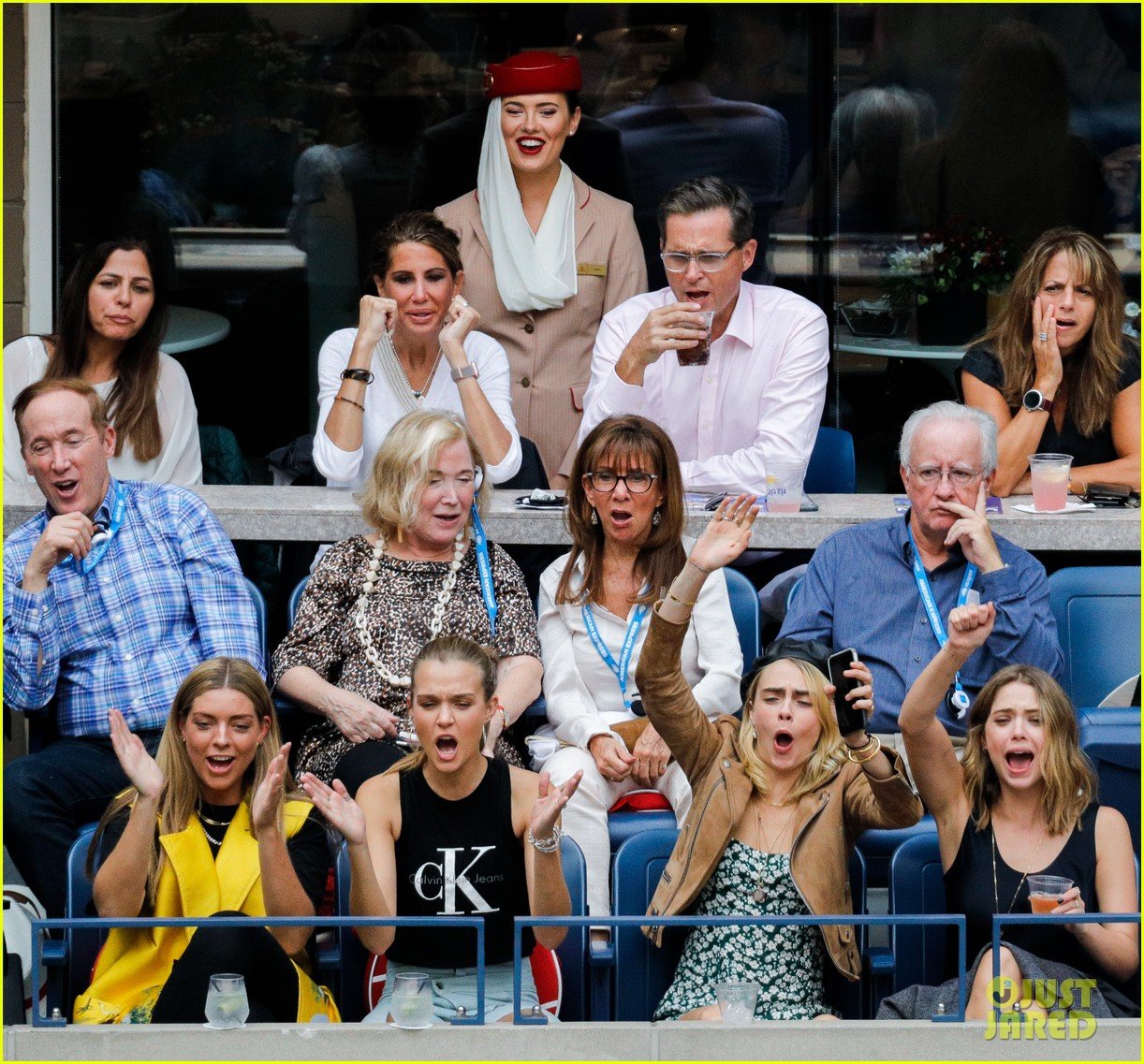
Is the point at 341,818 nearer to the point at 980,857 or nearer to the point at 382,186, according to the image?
the point at 980,857

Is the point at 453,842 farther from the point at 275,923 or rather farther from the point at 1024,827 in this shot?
the point at 1024,827

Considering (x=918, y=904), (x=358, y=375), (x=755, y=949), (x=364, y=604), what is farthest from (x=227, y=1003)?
(x=358, y=375)

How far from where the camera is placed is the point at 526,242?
6.42 m

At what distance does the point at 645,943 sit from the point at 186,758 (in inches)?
42.0

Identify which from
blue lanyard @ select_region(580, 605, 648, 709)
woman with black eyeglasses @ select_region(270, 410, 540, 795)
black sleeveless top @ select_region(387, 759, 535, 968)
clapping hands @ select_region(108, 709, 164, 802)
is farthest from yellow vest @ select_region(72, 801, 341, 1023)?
blue lanyard @ select_region(580, 605, 648, 709)

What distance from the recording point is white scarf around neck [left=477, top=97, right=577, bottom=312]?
638 centimetres

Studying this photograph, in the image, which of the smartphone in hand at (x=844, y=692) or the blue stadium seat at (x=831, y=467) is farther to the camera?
the blue stadium seat at (x=831, y=467)

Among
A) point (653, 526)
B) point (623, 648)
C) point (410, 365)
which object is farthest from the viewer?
point (410, 365)

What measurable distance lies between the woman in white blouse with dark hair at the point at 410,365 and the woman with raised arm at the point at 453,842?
1408 millimetres

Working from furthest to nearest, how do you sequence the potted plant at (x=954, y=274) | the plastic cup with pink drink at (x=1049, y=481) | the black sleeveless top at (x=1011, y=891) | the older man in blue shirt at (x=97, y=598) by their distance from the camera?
1. the potted plant at (x=954, y=274)
2. the plastic cup with pink drink at (x=1049, y=481)
3. the older man in blue shirt at (x=97, y=598)
4. the black sleeveless top at (x=1011, y=891)

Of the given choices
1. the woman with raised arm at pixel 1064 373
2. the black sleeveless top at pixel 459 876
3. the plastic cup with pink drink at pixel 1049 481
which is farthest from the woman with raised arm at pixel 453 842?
the woman with raised arm at pixel 1064 373

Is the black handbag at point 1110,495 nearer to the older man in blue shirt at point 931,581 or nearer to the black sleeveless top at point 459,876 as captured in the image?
the older man in blue shirt at point 931,581

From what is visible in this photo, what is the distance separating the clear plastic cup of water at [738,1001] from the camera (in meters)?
3.73

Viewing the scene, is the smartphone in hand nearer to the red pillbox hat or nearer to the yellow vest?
the yellow vest
